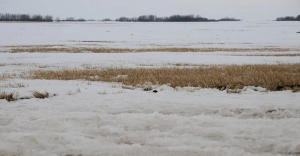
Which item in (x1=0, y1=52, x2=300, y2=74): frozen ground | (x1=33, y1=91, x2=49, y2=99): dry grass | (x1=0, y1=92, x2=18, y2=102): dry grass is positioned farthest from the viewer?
(x1=0, y1=52, x2=300, y2=74): frozen ground

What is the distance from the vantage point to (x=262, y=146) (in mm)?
3230

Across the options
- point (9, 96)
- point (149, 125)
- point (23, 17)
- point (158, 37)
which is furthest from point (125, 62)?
point (23, 17)

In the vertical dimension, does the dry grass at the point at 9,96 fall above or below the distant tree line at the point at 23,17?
below

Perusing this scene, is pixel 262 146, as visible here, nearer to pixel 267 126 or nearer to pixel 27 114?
pixel 267 126

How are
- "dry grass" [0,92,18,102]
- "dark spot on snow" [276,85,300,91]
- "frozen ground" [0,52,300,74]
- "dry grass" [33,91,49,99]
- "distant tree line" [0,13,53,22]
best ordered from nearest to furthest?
"dry grass" [0,92,18,102], "dry grass" [33,91,49,99], "dark spot on snow" [276,85,300,91], "frozen ground" [0,52,300,74], "distant tree line" [0,13,53,22]

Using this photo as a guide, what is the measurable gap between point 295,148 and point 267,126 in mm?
697

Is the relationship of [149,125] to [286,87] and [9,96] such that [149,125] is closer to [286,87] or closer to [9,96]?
[9,96]

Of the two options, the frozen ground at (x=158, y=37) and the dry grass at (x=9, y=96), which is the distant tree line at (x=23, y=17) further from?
the dry grass at (x=9, y=96)

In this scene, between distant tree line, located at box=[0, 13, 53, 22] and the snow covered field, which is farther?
distant tree line, located at box=[0, 13, 53, 22]

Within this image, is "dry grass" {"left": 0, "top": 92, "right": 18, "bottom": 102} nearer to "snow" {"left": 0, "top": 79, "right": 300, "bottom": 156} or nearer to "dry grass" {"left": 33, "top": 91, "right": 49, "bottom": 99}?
"snow" {"left": 0, "top": 79, "right": 300, "bottom": 156}

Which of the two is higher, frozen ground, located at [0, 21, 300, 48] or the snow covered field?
frozen ground, located at [0, 21, 300, 48]

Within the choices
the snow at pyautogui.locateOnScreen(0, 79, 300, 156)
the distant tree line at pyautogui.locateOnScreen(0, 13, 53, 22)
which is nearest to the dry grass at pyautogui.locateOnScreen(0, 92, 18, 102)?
the snow at pyautogui.locateOnScreen(0, 79, 300, 156)

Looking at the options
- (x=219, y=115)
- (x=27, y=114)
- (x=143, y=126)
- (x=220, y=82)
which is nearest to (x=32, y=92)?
(x=27, y=114)

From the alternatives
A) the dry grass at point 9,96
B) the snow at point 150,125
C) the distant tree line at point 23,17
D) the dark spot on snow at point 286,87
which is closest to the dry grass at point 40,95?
the snow at point 150,125
